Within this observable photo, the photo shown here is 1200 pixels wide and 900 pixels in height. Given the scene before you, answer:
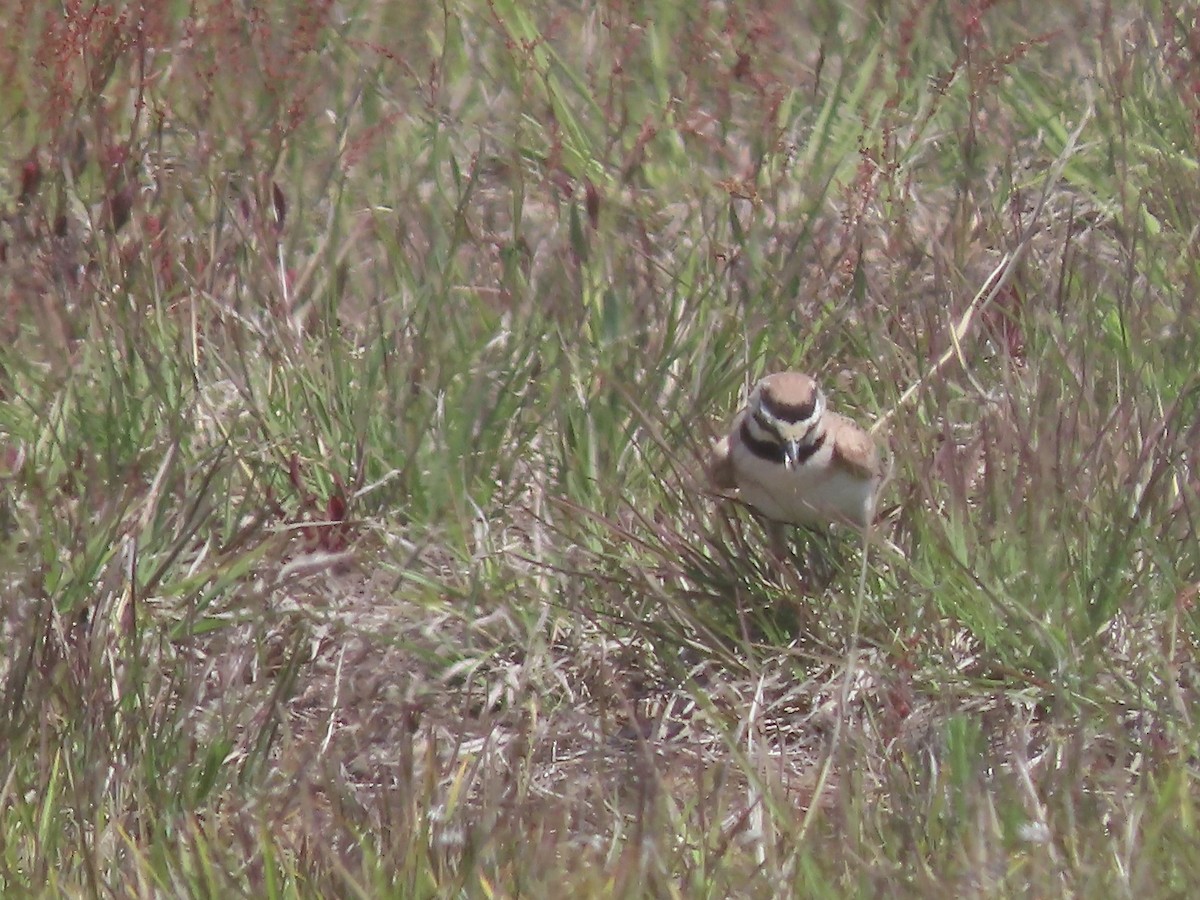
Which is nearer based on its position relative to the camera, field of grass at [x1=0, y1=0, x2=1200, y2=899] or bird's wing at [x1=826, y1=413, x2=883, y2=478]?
field of grass at [x1=0, y1=0, x2=1200, y2=899]

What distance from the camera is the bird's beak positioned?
4.21 meters

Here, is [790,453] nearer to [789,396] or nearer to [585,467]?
[789,396]

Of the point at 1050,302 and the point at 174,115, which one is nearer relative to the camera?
the point at 1050,302

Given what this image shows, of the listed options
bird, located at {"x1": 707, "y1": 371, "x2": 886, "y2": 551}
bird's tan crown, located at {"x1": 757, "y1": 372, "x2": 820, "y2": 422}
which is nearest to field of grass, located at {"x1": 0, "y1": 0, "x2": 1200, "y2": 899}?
bird, located at {"x1": 707, "y1": 371, "x2": 886, "y2": 551}

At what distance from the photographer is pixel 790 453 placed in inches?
166

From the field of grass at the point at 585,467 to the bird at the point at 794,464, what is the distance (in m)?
0.09

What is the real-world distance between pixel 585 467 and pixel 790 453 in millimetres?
516

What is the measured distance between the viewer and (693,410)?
4.50m

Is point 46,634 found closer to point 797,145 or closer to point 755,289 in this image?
point 755,289

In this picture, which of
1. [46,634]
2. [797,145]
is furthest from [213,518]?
[797,145]

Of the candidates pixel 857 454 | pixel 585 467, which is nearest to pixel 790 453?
pixel 857 454

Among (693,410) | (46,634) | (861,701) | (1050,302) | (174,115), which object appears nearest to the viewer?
(46,634)

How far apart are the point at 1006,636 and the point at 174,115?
3258 mm

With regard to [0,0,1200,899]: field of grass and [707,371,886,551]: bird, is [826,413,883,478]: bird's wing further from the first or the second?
[0,0,1200,899]: field of grass
